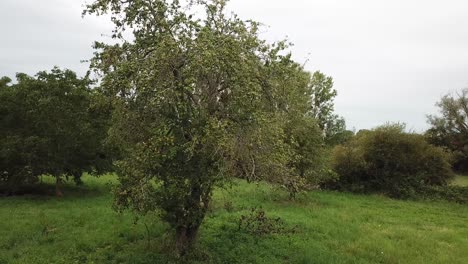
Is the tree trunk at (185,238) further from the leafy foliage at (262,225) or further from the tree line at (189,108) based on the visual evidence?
the leafy foliage at (262,225)

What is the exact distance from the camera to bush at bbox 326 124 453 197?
32.5m

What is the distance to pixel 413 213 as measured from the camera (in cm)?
2330

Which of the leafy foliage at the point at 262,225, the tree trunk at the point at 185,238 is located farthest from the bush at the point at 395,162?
the tree trunk at the point at 185,238

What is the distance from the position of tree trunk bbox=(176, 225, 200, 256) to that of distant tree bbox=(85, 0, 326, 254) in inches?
1.4

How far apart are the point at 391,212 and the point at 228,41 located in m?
16.7

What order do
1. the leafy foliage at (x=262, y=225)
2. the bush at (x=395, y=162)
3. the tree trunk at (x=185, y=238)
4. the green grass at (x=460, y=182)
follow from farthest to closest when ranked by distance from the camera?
the green grass at (x=460, y=182) → the bush at (x=395, y=162) → the tree trunk at (x=185, y=238) → the leafy foliage at (x=262, y=225)

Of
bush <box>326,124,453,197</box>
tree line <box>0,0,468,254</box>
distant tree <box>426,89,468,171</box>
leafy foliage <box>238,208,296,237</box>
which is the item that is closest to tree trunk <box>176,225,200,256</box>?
tree line <box>0,0,468,254</box>

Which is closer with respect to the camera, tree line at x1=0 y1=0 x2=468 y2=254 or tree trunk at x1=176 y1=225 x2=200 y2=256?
tree line at x1=0 y1=0 x2=468 y2=254

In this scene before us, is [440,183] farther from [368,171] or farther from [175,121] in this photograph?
[175,121]

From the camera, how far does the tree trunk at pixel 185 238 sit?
12430mm

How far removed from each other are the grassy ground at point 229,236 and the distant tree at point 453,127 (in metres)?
27.5

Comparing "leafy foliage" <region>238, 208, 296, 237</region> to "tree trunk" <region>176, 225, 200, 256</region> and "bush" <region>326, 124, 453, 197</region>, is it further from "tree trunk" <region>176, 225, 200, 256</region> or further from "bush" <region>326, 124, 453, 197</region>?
"bush" <region>326, 124, 453, 197</region>

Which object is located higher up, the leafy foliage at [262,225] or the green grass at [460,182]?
the green grass at [460,182]

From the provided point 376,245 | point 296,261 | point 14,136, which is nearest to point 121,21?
point 296,261
